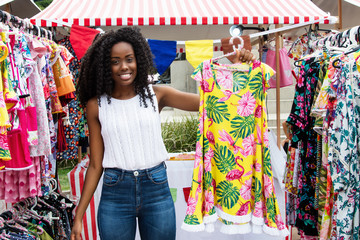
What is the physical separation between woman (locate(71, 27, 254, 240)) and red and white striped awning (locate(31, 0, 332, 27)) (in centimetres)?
171

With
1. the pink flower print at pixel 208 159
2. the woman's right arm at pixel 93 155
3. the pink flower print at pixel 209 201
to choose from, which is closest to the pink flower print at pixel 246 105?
the pink flower print at pixel 208 159

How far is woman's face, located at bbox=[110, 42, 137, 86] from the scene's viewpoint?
79.1 inches

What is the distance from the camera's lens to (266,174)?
2318 mm

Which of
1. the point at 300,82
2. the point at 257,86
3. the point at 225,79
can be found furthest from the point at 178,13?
the point at 257,86

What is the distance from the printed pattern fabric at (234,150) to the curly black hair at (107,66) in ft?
1.47

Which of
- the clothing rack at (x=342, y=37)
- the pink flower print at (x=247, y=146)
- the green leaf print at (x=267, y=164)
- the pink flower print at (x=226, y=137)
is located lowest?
the green leaf print at (x=267, y=164)

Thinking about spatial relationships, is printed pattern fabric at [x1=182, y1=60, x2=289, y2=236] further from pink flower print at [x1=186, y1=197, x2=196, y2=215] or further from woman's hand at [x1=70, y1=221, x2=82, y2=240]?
woman's hand at [x1=70, y1=221, x2=82, y2=240]

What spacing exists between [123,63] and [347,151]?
171 centimetres

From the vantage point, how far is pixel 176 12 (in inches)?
155

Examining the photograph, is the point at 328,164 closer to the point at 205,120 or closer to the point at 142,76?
the point at 205,120

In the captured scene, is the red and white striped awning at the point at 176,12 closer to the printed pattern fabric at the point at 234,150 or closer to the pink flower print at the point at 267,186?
the printed pattern fabric at the point at 234,150

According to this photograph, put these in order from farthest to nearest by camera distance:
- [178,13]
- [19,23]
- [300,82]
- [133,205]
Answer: [178,13] → [300,82] → [19,23] → [133,205]

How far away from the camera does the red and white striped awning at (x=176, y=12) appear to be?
3.70 meters

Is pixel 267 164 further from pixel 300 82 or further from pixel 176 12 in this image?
pixel 176 12
